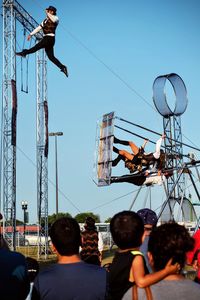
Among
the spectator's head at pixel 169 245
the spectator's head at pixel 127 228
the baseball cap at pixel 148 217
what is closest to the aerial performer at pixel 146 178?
the baseball cap at pixel 148 217

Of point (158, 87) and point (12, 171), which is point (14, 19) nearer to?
point (12, 171)

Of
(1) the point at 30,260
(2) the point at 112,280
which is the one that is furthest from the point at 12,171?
(2) the point at 112,280

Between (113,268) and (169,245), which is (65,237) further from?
(169,245)

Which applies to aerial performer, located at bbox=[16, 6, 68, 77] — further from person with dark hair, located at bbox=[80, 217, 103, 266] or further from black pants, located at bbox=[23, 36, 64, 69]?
person with dark hair, located at bbox=[80, 217, 103, 266]

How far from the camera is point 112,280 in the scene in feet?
11.5

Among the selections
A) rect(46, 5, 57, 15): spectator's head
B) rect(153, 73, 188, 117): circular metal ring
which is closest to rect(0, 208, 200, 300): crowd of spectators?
rect(46, 5, 57, 15): spectator's head

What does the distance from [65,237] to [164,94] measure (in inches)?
457

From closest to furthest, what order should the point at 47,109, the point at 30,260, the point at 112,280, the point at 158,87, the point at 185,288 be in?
the point at 185,288 → the point at 112,280 → the point at 30,260 → the point at 158,87 → the point at 47,109

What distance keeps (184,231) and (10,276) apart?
116cm

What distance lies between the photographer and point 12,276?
3.19 metres

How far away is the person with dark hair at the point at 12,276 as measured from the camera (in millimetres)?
3176

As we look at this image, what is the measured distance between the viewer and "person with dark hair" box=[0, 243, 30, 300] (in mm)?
3176

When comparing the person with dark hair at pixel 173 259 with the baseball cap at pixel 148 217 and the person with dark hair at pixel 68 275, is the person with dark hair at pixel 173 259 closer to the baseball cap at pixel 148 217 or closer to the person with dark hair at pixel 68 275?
the person with dark hair at pixel 68 275

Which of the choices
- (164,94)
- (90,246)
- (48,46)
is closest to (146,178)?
(164,94)
